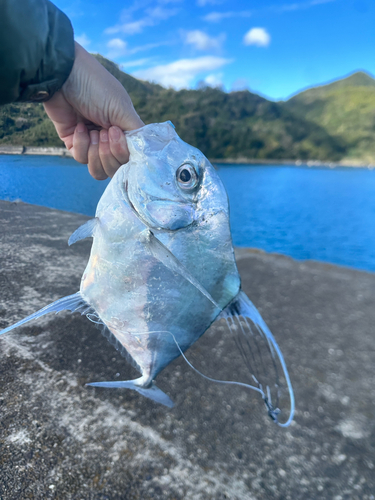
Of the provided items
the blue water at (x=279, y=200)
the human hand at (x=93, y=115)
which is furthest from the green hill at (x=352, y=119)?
the human hand at (x=93, y=115)

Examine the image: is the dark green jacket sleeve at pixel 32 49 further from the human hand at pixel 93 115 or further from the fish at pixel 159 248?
the fish at pixel 159 248

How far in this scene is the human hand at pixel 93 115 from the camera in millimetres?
914

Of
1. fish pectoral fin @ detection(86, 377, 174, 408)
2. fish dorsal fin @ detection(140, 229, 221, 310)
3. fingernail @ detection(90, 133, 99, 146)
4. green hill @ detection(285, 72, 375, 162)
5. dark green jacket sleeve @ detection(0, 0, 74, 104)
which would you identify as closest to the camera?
dark green jacket sleeve @ detection(0, 0, 74, 104)

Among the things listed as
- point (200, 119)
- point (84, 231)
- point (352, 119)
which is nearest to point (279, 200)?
point (352, 119)

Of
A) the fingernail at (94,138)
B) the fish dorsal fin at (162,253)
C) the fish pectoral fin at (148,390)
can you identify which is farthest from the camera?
the fingernail at (94,138)

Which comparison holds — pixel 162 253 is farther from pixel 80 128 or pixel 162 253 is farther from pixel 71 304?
pixel 80 128

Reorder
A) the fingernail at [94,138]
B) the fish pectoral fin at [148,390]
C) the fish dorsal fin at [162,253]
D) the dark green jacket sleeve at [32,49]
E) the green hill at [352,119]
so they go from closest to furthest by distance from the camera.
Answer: the dark green jacket sleeve at [32,49] < the fish dorsal fin at [162,253] < the fish pectoral fin at [148,390] < the fingernail at [94,138] < the green hill at [352,119]

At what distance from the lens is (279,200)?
47.4 ft

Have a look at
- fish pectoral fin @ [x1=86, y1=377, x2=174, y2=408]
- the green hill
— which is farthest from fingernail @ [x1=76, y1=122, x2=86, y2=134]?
the green hill

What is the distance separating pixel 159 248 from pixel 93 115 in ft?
1.90

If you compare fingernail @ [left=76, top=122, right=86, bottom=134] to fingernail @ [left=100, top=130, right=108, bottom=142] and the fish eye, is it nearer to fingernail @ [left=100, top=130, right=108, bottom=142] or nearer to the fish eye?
fingernail @ [left=100, top=130, right=108, bottom=142]

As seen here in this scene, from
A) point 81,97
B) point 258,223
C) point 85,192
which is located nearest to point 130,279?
point 85,192

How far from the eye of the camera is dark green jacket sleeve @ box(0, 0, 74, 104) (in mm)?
708

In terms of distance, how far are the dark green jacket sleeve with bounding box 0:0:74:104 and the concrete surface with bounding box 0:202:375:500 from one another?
342mm
